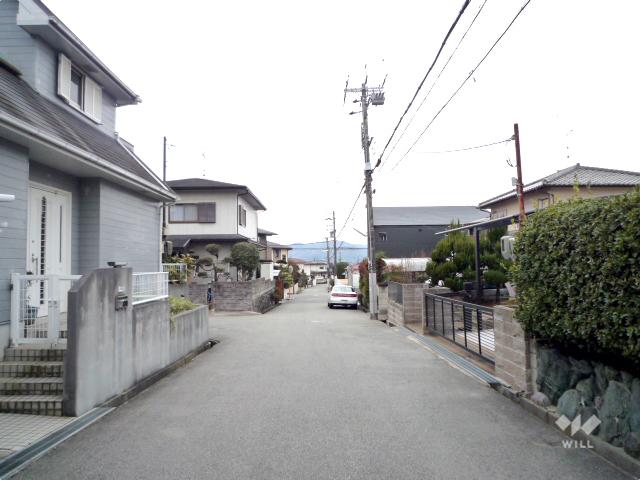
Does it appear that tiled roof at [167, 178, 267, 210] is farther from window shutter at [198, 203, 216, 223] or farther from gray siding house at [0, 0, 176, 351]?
gray siding house at [0, 0, 176, 351]

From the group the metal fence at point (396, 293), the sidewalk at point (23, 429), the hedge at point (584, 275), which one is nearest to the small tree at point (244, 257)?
the metal fence at point (396, 293)

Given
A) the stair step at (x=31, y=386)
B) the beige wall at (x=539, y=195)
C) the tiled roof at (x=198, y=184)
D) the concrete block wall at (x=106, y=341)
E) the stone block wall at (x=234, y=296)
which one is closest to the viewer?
the concrete block wall at (x=106, y=341)

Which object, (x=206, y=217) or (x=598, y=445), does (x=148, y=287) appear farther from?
(x=206, y=217)

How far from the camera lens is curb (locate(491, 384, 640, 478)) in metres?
3.59

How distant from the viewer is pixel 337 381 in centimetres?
689

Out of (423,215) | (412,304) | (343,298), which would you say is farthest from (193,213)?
(423,215)

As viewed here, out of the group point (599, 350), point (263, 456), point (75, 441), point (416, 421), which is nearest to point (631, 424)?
point (599, 350)

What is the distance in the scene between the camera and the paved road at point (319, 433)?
3732mm

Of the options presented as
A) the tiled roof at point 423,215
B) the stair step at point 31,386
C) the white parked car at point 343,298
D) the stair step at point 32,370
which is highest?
the tiled roof at point 423,215

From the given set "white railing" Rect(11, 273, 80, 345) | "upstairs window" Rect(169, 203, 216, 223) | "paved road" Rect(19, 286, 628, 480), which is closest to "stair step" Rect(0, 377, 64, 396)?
"white railing" Rect(11, 273, 80, 345)

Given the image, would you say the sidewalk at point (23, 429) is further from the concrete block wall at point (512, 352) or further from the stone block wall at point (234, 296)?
the stone block wall at point (234, 296)

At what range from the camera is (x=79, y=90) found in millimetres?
9969

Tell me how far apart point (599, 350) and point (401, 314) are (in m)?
11.2

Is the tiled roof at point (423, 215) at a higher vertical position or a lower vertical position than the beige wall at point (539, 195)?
higher
